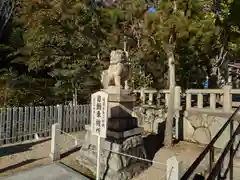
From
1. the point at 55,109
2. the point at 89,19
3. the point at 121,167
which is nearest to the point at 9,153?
the point at 55,109

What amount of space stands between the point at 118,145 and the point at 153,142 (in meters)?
2.93

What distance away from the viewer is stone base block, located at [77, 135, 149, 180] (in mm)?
4771

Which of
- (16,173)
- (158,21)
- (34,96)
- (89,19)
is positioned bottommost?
(16,173)

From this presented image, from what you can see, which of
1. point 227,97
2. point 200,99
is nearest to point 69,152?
point 200,99

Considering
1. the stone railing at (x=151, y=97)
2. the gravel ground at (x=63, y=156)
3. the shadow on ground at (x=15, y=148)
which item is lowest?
the gravel ground at (x=63, y=156)

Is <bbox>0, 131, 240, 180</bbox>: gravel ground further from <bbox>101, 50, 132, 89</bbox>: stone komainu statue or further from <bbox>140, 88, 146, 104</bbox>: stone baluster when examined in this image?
<bbox>140, 88, 146, 104</bbox>: stone baluster

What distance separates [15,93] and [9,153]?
11.9 feet

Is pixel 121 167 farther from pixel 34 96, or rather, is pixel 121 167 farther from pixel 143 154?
pixel 34 96

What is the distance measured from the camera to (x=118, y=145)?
4832 millimetres

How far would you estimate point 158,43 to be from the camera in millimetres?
7652

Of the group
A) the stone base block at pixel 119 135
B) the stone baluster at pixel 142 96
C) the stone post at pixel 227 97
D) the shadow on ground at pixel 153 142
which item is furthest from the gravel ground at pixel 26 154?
the stone post at pixel 227 97

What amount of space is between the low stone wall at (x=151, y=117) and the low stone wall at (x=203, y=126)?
3.57ft

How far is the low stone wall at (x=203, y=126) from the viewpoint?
266 inches

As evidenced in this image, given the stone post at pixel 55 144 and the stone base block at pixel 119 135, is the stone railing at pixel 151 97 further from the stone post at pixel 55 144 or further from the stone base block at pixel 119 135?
the stone post at pixel 55 144
